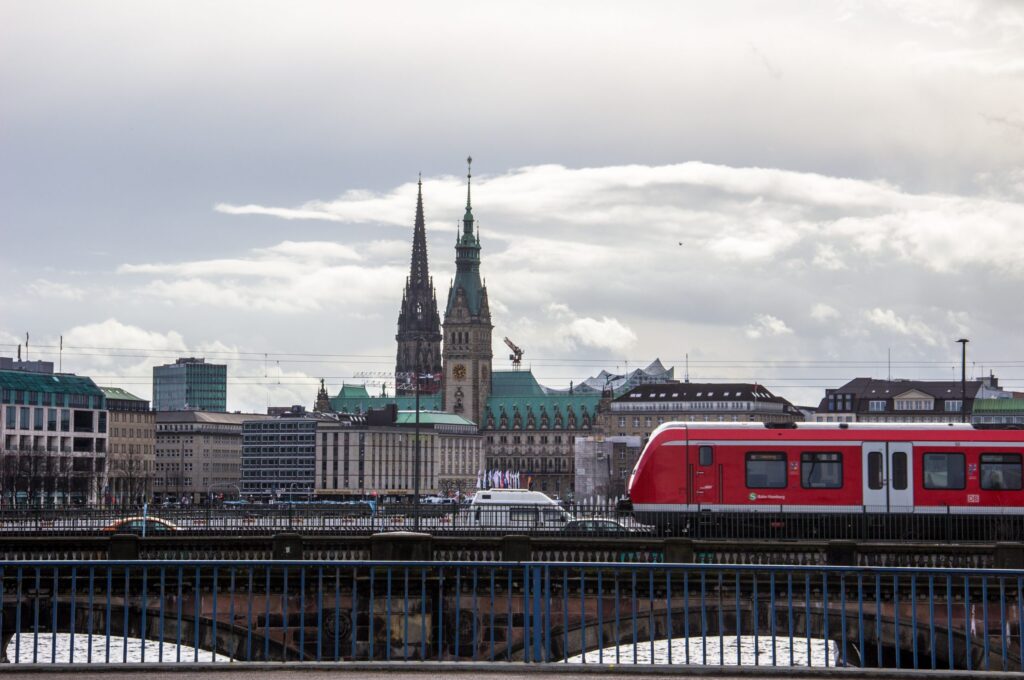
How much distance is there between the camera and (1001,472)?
47.3m

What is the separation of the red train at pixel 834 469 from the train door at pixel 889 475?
28mm

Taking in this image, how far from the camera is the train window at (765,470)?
47781mm

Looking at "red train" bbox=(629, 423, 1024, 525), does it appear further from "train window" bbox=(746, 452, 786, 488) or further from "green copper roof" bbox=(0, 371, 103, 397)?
"green copper roof" bbox=(0, 371, 103, 397)

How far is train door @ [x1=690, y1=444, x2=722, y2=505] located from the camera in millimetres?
48000

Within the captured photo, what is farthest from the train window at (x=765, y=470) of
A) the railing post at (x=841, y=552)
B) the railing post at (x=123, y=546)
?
the railing post at (x=123, y=546)

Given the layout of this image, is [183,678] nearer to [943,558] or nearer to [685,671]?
[685,671]

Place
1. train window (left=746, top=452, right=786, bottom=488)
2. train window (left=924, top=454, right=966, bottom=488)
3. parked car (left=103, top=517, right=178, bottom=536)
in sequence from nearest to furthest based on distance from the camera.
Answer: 1. train window (left=924, top=454, right=966, bottom=488)
2. train window (left=746, top=452, right=786, bottom=488)
3. parked car (left=103, top=517, right=178, bottom=536)

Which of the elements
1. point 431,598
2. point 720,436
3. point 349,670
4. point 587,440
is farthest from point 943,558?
point 587,440

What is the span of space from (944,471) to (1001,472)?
5.51 ft

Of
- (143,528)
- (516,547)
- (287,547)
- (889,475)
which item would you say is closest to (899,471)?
(889,475)

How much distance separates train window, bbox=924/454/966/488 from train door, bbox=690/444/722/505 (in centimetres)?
591

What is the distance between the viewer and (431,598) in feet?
99.2

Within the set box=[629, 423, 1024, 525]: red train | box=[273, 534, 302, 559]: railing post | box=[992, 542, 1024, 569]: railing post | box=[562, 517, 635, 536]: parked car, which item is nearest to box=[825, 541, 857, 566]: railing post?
box=[992, 542, 1024, 569]: railing post

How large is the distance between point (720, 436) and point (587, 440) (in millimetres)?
147243
